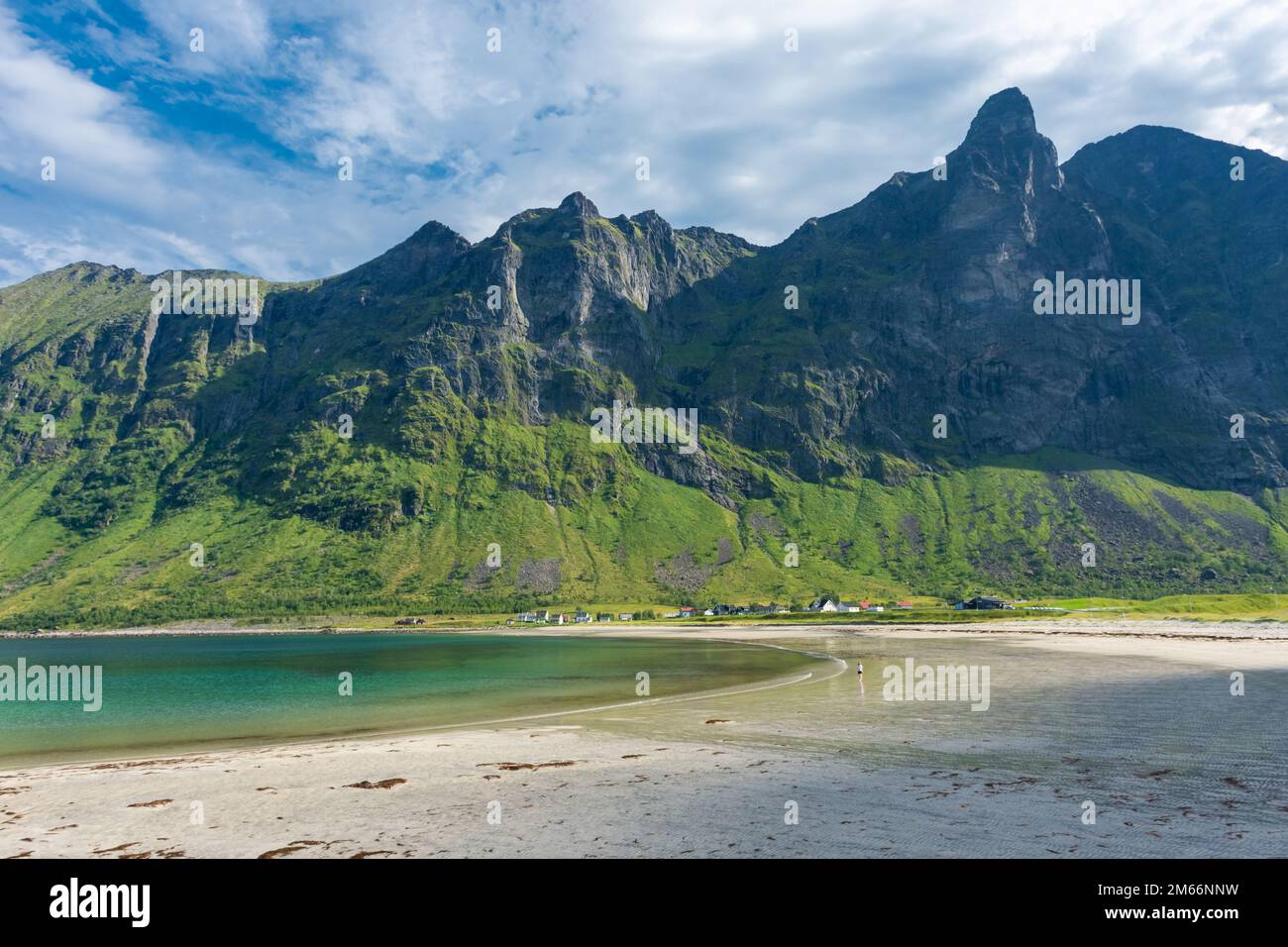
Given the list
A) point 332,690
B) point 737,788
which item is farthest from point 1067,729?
point 332,690

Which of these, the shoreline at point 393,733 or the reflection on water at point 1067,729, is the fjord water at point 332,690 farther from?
the reflection on water at point 1067,729

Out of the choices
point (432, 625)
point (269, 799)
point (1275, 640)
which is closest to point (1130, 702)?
point (269, 799)

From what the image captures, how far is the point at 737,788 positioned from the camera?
22422 mm

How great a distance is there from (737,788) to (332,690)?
49877 millimetres

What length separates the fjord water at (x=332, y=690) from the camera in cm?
4062

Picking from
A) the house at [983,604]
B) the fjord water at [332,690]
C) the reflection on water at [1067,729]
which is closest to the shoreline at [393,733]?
the fjord water at [332,690]

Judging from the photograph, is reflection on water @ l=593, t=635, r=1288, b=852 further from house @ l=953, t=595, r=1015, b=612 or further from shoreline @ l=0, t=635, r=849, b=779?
house @ l=953, t=595, r=1015, b=612

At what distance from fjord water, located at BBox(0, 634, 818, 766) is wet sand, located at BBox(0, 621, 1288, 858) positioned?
7221mm

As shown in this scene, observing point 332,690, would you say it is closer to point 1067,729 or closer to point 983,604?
point 1067,729

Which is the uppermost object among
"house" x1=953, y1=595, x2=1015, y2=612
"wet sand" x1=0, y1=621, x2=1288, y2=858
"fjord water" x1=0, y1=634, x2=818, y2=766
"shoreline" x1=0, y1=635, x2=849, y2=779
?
"wet sand" x1=0, y1=621, x2=1288, y2=858

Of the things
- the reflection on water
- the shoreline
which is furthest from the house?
the shoreline

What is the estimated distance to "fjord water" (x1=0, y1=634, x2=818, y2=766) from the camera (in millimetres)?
40625
